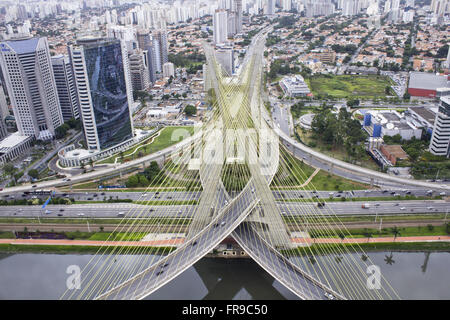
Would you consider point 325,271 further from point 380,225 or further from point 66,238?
point 66,238

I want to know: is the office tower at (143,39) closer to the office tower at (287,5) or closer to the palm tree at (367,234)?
the palm tree at (367,234)

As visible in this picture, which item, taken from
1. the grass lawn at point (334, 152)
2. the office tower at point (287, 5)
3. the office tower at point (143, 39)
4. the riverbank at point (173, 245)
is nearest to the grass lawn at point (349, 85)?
the grass lawn at point (334, 152)

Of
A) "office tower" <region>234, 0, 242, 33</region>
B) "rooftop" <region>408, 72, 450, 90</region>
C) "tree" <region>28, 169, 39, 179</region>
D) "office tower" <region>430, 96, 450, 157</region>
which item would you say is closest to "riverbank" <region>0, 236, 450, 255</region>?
"tree" <region>28, 169, 39, 179</region>

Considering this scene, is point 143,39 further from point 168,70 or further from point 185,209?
point 185,209

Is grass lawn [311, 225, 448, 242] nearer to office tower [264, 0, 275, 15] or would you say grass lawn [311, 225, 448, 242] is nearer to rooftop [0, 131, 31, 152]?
rooftop [0, 131, 31, 152]

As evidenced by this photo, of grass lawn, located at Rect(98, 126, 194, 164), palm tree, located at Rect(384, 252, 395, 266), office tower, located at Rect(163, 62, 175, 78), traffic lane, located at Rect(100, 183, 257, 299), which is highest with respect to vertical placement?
office tower, located at Rect(163, 62, 175, 78)

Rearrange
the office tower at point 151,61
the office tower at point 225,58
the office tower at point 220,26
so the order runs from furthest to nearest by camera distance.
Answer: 1. the office tower at point 220,26
2. the office tower at point 151,61
3. the office tower at point 225,58
